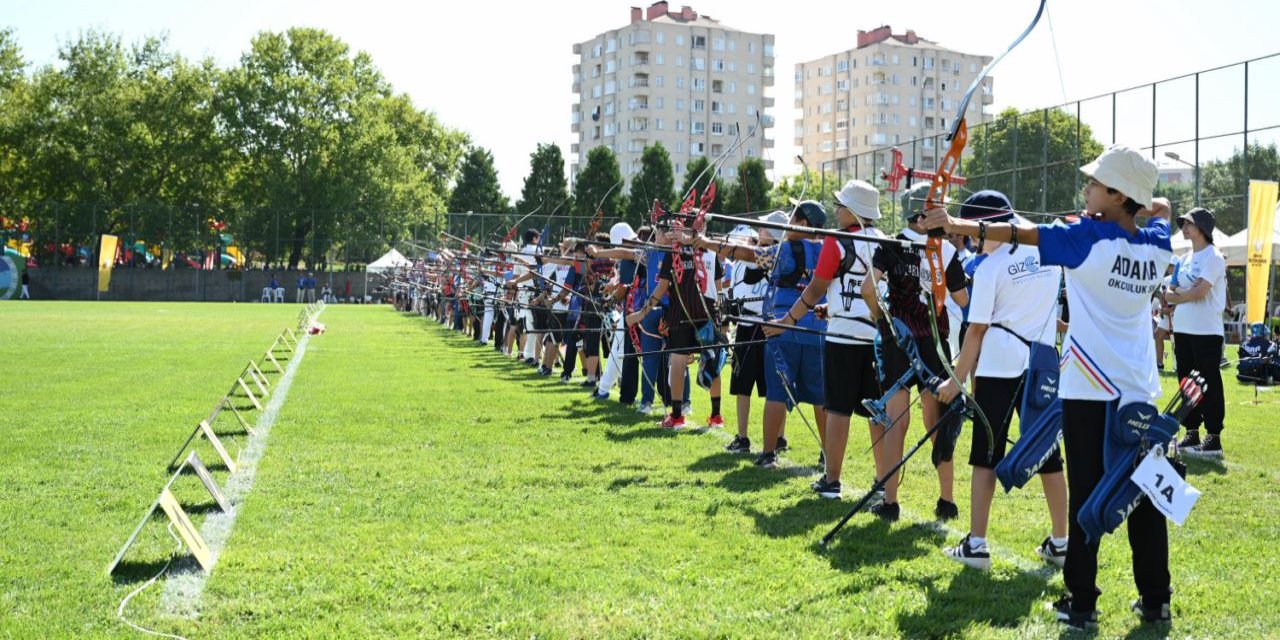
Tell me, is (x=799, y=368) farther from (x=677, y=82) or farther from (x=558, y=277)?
(x=677, y=82)

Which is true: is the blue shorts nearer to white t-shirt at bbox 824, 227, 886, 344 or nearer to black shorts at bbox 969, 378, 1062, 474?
white t-shirt at bbox 824, 227, 886, 344

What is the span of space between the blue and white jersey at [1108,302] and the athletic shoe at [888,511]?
2.29 metres

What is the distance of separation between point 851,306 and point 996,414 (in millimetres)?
1321

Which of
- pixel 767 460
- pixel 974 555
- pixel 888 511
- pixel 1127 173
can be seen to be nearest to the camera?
pixel 1127 173

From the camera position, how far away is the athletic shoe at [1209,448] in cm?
942

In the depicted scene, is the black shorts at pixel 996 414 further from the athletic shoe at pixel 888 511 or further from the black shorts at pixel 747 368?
the black shorts at pixel 747 368

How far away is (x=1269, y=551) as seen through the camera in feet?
19.7

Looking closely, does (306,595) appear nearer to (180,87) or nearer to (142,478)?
(142,478)

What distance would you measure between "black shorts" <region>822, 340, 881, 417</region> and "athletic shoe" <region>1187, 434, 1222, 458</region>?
152 inches

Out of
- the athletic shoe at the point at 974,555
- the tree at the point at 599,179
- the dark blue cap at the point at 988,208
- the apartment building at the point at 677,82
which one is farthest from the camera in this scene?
the apartment building at the point at 677,82

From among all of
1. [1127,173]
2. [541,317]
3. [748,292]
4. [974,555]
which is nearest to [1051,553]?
[974,555]

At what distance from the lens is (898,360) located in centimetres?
686

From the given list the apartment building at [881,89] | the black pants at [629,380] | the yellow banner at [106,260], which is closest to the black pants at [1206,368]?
the black pants at [629,380]

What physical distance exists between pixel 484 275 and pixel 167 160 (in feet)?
189
